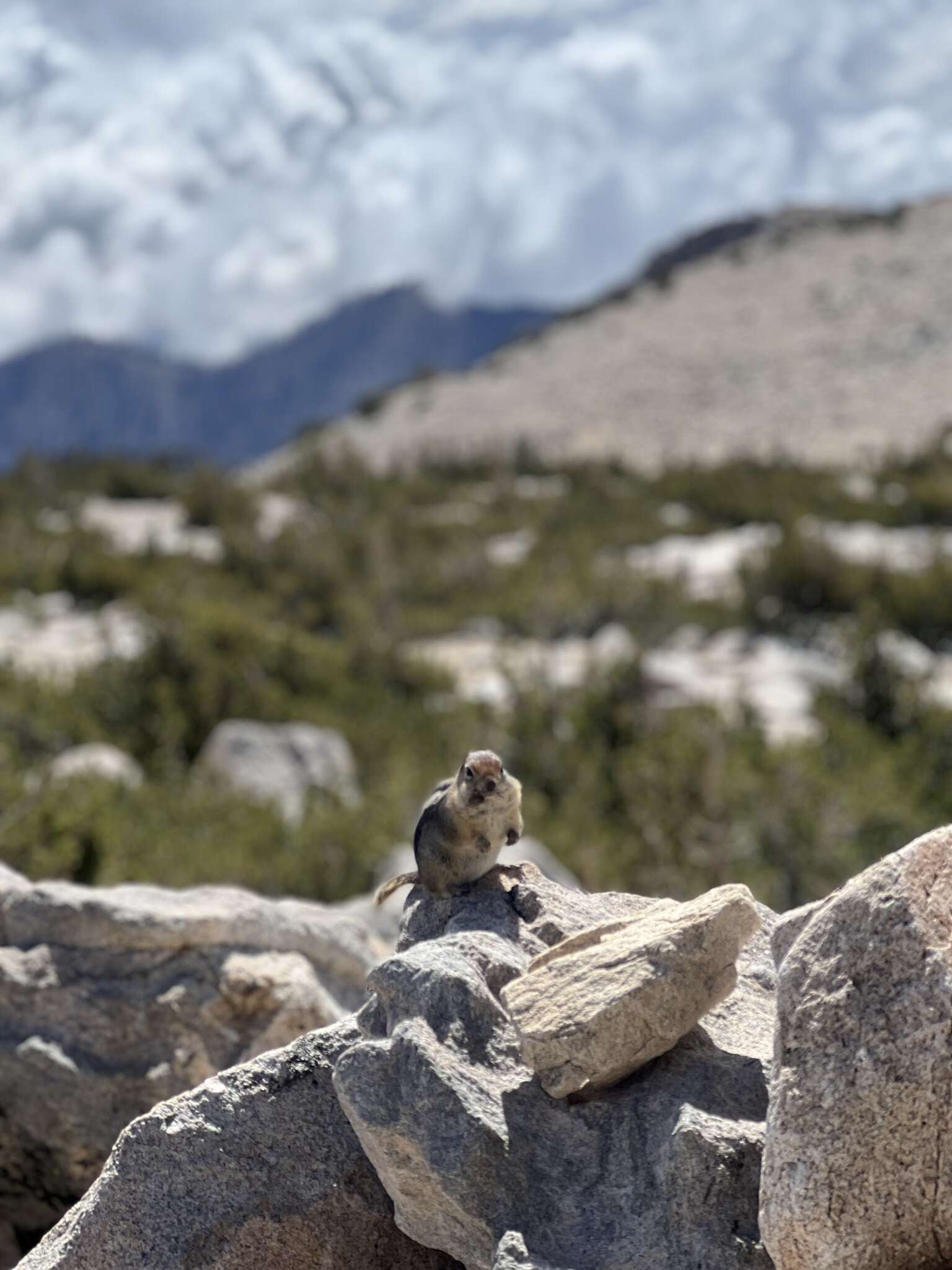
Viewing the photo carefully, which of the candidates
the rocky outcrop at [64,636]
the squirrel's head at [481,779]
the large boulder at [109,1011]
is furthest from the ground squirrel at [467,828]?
the rocky outcrop at [64,636]

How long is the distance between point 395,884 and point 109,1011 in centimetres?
119

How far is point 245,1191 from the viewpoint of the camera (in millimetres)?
2488

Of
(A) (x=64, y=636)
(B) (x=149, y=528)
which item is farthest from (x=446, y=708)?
(B) (x=149, y=528)

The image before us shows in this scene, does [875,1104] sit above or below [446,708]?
above

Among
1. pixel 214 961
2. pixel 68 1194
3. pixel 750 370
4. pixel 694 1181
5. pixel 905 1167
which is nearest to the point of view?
pixel 905 1167

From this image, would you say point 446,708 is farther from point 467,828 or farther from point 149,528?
point 149,528

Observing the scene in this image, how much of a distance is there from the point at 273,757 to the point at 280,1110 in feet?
24.2

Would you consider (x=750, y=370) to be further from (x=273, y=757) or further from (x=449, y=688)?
→ (x=273, y=757)

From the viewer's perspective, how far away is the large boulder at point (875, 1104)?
185 cm

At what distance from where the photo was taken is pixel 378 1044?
2.25m

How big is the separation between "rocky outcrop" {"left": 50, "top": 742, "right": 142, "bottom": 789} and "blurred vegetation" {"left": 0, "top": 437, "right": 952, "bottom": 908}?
0.70 feet

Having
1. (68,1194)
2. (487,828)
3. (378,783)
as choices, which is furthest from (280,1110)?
(378,783)

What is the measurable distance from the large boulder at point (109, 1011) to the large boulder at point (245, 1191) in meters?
1.22

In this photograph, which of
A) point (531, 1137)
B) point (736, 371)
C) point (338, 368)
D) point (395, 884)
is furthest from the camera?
point (338, 368)
